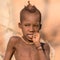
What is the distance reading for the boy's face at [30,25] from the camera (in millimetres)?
2281

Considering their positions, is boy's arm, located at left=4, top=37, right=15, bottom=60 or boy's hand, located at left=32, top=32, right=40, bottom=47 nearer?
boy's hand, located at left=32, top=32, right=40, bottom=47

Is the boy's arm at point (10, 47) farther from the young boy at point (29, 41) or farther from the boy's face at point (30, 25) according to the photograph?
the boy's face at point (30, 25)

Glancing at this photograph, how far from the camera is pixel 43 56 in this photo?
2.28 meters

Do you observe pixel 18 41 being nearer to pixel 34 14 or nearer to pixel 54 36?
pixel 34 14

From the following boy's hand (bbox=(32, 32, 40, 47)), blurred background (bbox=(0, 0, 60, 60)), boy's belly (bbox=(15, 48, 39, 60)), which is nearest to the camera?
boy's hand (bbox=(32, 32, 40, 47))

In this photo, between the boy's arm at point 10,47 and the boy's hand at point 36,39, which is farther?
the boy's arm at point 10,47

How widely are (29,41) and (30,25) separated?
0.49 feet

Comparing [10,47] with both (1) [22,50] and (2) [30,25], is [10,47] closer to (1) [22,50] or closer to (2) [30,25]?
(1) [22,50]

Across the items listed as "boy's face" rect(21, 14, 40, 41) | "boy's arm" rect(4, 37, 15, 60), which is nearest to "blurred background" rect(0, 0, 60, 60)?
"boy's arm" rect(4, 37, 15, 60)

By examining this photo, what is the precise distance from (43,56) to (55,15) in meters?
1.72

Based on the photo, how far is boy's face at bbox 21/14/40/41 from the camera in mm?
2281

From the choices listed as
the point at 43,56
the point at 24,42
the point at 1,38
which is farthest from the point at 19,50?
the point at 1,38

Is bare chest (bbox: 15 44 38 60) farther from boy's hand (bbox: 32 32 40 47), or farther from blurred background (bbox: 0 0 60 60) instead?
blurred background (bbox: 0 0 60 60)

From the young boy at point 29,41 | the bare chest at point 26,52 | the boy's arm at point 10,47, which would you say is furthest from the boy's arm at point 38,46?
the boy's arm at point 10,47
